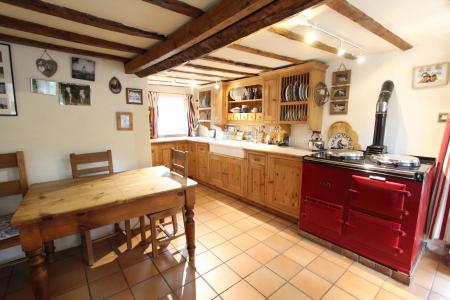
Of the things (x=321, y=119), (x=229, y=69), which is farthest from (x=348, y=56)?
(x=229, y=69)

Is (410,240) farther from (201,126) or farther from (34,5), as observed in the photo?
(201,126)

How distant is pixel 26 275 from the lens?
1.97 meters

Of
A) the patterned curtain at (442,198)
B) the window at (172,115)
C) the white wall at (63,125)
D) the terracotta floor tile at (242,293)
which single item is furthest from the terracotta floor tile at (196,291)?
the window at (172,115)

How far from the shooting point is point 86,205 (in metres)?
1.55

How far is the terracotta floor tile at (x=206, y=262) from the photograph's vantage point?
2.04m

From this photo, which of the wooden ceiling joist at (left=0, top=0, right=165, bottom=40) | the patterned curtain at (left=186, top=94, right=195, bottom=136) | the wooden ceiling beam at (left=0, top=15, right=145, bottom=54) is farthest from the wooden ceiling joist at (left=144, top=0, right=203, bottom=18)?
the patterned curtain at (left=186, top=94, right=195, bottom=136)

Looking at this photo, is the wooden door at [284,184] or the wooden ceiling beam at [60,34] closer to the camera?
the wooden ceiling beam at [60,34]

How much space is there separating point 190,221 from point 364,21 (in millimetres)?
2252

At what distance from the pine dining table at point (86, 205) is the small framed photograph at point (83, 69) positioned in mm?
1119

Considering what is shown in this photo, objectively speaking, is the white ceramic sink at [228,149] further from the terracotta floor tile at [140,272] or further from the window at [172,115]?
the terracotta floor tile at [140,272]

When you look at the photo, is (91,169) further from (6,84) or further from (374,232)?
(374,232)

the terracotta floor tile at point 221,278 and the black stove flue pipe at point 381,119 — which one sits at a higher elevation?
the black stove flue pipe at point 381,119

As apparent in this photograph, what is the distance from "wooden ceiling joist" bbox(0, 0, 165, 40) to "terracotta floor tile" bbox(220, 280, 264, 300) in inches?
89.1

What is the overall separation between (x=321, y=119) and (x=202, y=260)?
242 centimetres
